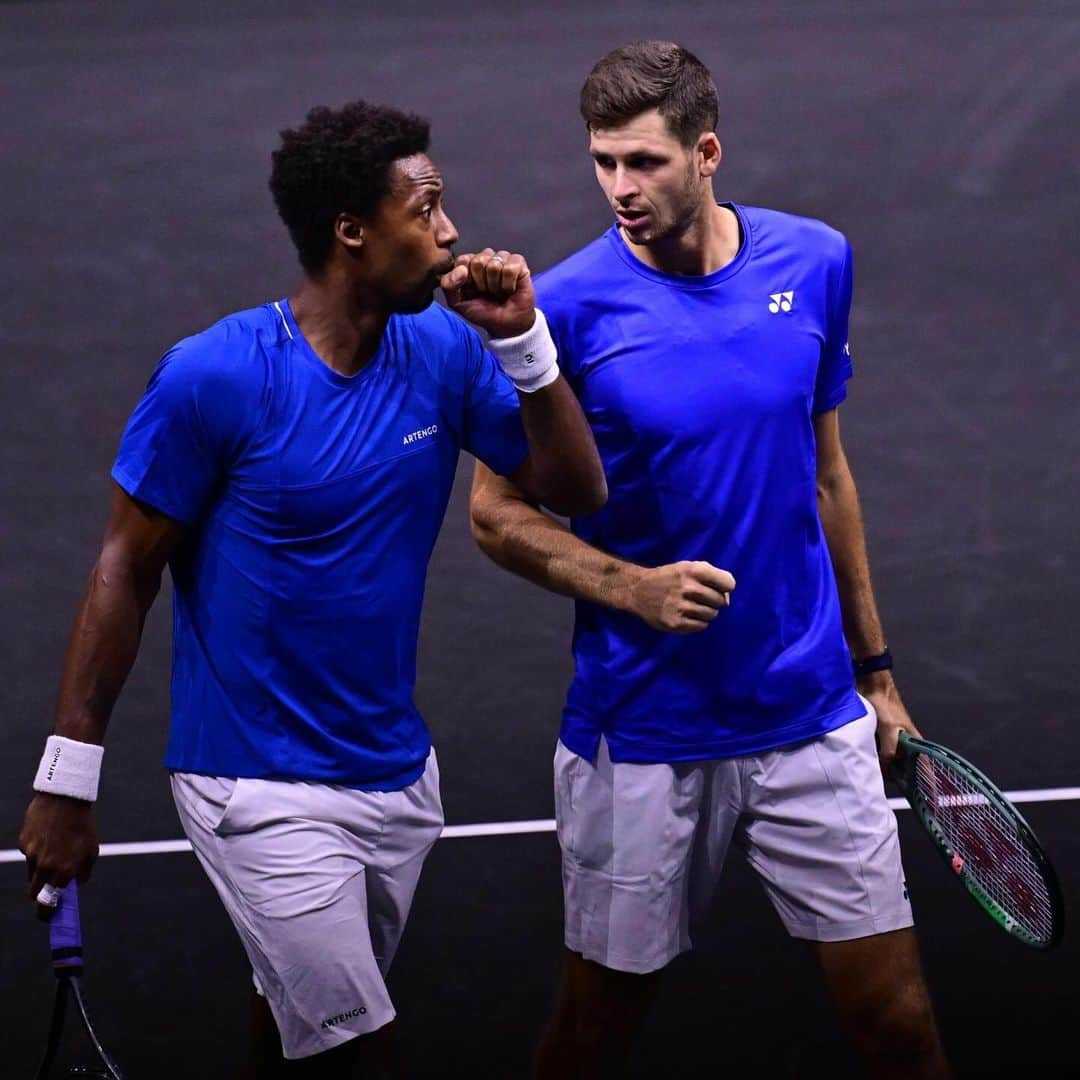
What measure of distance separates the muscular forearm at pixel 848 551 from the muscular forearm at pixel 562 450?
53 centimetres

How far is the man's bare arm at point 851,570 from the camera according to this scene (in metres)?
3.54

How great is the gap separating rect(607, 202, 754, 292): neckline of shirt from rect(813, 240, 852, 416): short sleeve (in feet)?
0.52

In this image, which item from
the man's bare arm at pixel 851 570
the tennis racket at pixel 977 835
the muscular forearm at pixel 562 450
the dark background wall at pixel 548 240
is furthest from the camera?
the dark background wall at pixel 548 240

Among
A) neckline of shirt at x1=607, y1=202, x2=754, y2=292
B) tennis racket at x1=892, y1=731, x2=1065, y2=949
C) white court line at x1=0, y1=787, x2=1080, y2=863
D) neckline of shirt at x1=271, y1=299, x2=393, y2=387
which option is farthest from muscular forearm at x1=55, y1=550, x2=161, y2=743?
white court line at x1=0, y1=787, x2=1080, y2=863

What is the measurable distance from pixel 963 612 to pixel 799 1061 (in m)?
1.24

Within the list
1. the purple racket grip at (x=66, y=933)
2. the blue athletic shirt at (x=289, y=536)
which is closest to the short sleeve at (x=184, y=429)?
the blue athletic shirt at (x=289, y=536)

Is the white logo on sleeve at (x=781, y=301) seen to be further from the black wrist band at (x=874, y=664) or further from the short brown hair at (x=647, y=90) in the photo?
the black wrist band at (x=874, y=664)

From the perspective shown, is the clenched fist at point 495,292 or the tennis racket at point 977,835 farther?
the tennis racket at point 977,835

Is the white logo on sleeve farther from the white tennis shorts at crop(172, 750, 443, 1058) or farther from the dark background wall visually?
the dark background wall

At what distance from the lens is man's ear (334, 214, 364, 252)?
3162 mm

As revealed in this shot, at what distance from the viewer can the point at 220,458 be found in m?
3.09

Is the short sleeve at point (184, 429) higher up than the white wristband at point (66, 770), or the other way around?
the short sleeve at point (184, 429)

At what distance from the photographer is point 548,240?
5.16 meters

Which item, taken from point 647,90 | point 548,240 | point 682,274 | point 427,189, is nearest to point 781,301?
point 682,274
